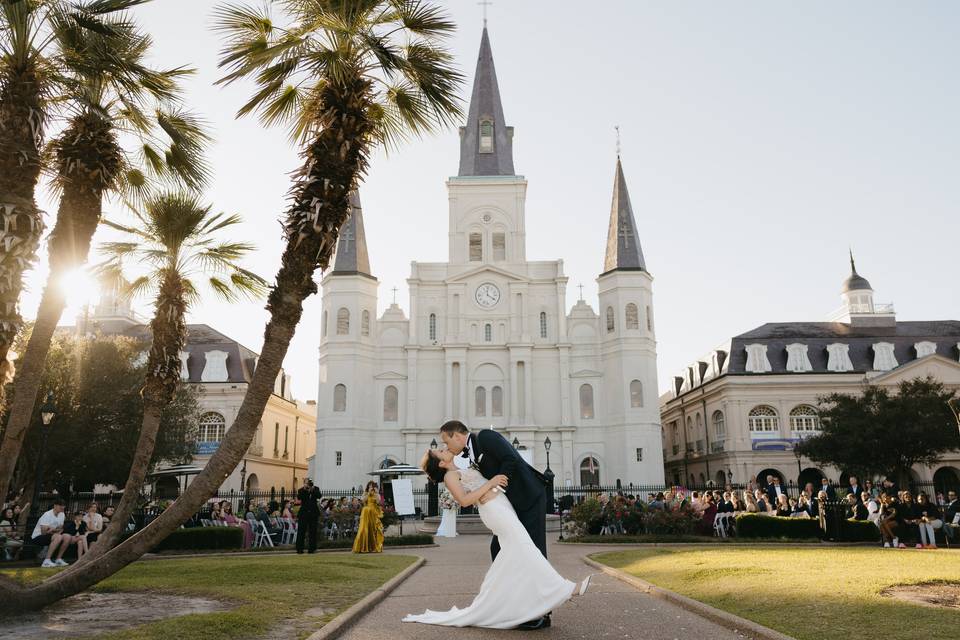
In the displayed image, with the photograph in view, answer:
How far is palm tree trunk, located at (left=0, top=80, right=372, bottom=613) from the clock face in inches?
1543

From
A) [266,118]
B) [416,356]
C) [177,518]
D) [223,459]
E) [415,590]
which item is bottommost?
[415,590]

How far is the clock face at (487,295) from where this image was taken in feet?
163

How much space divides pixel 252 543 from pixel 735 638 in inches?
672

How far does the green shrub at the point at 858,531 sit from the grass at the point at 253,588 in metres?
10.5

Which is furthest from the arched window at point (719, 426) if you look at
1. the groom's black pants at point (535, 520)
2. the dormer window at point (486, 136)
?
the groom's black pants at point (535, 520)

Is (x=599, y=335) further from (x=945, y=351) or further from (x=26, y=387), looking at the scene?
(x=26, y=387)

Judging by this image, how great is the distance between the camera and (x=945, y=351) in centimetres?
4969

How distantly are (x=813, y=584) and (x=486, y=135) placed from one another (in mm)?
48603

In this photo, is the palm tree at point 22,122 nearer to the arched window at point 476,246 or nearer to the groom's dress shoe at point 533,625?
the groom's dress shoe at point 533,625

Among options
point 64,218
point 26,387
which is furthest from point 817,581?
point 64,218

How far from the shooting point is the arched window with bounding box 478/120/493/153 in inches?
2127

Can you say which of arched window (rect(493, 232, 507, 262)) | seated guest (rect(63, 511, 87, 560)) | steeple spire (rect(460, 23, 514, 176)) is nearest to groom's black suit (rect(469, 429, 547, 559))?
seated guest (rect(63, 511, 87, 560))

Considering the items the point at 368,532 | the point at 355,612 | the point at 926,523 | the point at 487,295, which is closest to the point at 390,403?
the point at 487,295

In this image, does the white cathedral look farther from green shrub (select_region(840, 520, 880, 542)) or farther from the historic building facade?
green shrub (select_region(840, 520, 880, 542))
